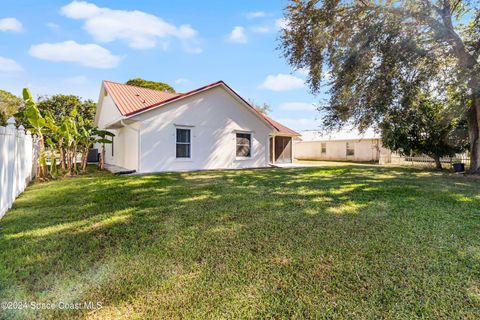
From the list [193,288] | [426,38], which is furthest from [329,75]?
[193,288]

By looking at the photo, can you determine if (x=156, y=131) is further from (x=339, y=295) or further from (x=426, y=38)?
(x=426, y=38)

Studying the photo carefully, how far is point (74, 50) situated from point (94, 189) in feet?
51.7

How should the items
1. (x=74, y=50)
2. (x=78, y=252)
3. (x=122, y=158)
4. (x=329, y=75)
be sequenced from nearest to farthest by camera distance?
(x=78, y=252), (x=329, y=75), (x=122, y=158), (x=74, y=50)

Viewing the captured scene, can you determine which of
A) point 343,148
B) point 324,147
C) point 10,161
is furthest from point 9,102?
point 343,148

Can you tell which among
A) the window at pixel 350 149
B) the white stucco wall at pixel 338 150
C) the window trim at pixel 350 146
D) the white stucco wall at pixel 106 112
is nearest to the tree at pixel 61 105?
the white stucco wall at pixel 106 112

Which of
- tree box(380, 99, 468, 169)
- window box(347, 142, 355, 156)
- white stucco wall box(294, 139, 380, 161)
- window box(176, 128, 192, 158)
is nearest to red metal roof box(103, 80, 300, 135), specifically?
window box(176, 128, 192, 158)

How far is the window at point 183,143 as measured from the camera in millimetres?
13406

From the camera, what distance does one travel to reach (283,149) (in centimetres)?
2144

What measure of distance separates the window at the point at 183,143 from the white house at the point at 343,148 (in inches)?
514

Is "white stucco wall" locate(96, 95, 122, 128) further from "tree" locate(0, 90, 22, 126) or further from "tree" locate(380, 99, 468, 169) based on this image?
"tree" locate(0, 90, 22, 126)

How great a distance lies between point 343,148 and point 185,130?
764 inches

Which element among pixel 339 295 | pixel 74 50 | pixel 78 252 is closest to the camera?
pixel 339 295

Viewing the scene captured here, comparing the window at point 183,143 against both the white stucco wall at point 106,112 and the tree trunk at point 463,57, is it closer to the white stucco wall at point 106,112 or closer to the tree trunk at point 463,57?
the white stucco wall at point 106,112

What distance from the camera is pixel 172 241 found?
3.66 m
